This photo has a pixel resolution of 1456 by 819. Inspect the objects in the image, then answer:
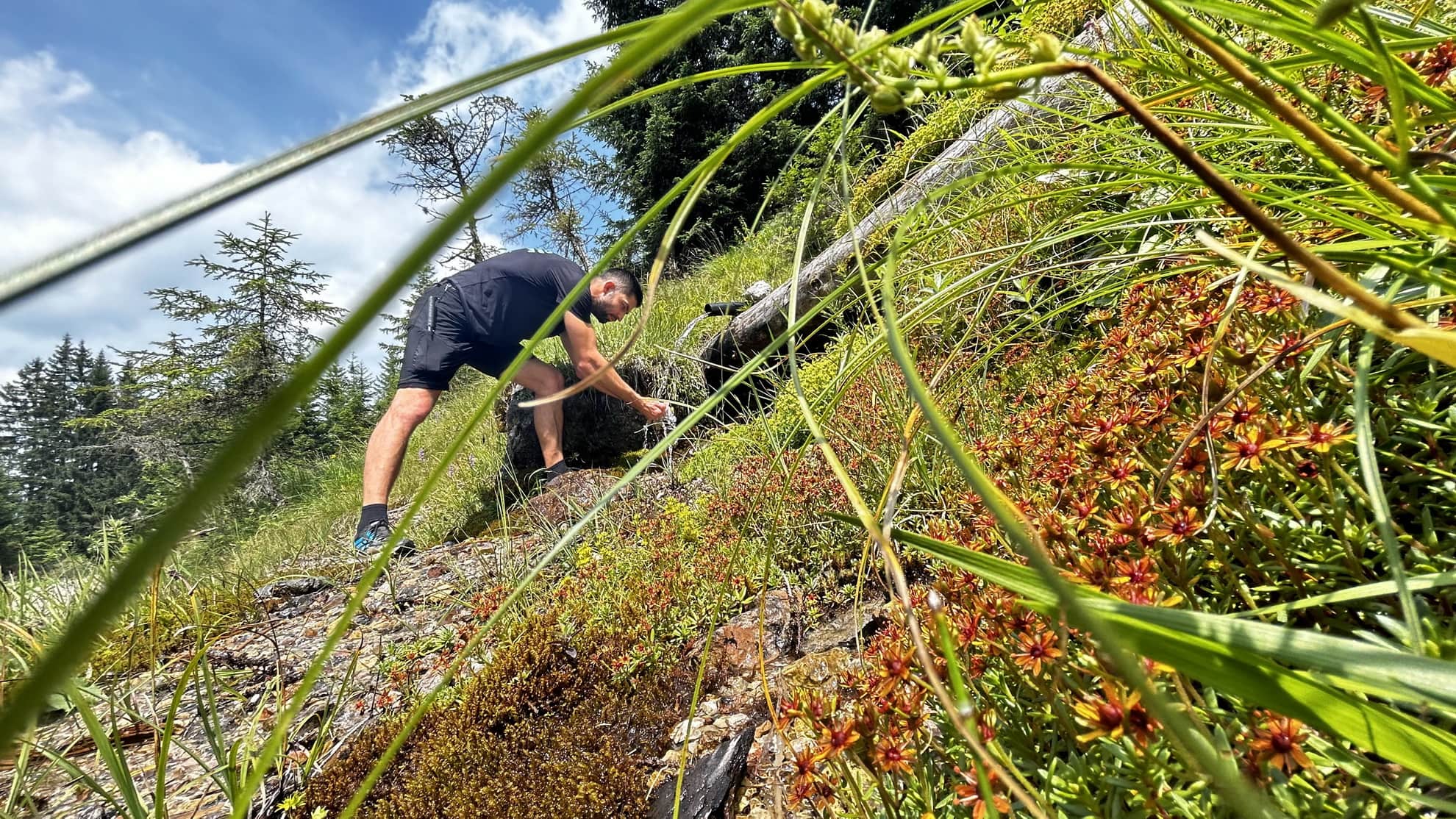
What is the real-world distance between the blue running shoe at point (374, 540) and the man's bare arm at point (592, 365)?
1.61m

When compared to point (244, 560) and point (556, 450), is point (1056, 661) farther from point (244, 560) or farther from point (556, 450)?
point (244, 560)

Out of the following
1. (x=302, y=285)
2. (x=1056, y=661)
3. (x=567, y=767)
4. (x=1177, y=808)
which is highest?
(x=302, y=285)

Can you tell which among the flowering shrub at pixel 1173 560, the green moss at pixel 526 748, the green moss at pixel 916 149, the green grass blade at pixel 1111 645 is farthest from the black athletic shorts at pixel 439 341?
the green grass blade at pixel 1111 645

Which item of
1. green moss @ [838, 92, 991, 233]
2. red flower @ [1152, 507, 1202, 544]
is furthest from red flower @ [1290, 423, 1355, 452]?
green moss @ [838, 92, 991, 233]

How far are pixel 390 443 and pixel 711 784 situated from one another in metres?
3.75

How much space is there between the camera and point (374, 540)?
3.79m

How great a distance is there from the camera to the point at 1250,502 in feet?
2.62

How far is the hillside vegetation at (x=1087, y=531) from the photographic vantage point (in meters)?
0.37

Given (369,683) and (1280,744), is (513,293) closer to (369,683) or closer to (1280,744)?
(369,683)

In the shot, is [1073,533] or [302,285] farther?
[302,285]

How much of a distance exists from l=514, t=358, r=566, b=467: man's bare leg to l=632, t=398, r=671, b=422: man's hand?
786 millimetres

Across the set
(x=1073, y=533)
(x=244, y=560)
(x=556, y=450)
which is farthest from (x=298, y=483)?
(x=1073, y=533)

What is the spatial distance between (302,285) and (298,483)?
5710 mm

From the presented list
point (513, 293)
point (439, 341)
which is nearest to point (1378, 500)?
point (439, 341)
